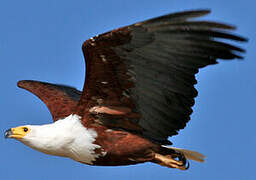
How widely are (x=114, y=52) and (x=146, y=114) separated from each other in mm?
1318

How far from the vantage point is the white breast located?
32.2ft

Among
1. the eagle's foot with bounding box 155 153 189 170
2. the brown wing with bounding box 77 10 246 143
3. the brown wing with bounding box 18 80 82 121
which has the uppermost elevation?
the brown wing with bounding box 18 80 82 121

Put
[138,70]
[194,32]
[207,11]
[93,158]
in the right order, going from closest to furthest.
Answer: [207,11], [194,32], [138,70], [93,158]

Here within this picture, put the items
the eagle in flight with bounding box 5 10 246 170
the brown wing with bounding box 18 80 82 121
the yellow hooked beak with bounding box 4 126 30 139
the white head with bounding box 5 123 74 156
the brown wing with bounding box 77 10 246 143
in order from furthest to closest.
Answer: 1. the brown wing with bounding box 18 80 82 121
2. the yellow hooked beak with bounding box 4 126 30 139
3. the white head with bounding box 5 123 74 156
4. the eagle in flight with bounding box 5 10 246 170
5. the brown wing with bounding box 77 10 246 143

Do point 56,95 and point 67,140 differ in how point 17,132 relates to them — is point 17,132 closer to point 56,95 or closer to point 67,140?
point 67,140

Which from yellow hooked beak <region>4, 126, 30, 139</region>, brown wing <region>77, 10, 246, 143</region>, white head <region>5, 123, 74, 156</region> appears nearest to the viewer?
brown wing <region>77, 10, 246, 143</region>

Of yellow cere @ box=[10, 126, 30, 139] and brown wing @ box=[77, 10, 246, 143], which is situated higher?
brown wing @ box=[77, 10, 246, 143]

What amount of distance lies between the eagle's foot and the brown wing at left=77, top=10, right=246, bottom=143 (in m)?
0.29

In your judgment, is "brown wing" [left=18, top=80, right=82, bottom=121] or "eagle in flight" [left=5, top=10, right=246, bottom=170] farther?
"brown wing" [left=18, top=80, right=82, bottom=121]

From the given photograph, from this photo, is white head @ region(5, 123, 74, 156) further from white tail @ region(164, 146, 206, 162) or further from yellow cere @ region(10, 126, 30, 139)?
white tail @ region(164, 146, 206, 162)

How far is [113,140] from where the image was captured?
9.83m

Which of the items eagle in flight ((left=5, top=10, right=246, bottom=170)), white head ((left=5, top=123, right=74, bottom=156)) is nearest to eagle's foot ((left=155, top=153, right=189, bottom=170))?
eagle in flight ((left=5, top=10, right=246, bottom=170))

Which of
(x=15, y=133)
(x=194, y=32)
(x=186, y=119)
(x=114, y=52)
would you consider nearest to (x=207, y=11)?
(x=194, y=32)

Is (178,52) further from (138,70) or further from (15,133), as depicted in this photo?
(15,133)
